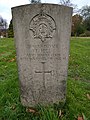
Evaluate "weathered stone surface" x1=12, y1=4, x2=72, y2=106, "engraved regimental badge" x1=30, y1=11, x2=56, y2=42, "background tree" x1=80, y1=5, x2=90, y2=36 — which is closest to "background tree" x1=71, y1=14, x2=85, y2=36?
"background tree" x1=80, y1=5, x2=90, y2=36

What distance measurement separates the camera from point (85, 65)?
748 cm

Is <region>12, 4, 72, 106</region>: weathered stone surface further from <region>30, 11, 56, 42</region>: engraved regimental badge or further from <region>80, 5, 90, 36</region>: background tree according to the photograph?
<region>80, 5, 90, 36</region>: background tree

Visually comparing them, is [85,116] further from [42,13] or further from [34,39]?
[42,13]

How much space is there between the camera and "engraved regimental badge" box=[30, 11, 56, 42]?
3283 millimetres

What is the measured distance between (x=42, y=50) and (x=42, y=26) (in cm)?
39

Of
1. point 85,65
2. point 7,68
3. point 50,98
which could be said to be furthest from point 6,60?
point 50,98

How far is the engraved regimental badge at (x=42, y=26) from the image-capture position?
10.8 feet

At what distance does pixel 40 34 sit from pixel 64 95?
122 cm

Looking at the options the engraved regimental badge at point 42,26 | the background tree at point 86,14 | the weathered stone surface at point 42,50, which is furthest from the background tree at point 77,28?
the engraved regimental badge at point 42,26

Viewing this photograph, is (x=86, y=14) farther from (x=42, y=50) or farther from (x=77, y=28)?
(x=42, y=50)

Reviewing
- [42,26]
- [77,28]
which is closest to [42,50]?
[42,26]

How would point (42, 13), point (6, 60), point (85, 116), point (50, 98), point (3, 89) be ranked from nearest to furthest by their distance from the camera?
1. point (42, 13)
2. point (85, 116)
3. point (50, 98)
4. point (3, 89)
5. point (6, 60)

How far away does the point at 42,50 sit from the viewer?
3443 millimetres

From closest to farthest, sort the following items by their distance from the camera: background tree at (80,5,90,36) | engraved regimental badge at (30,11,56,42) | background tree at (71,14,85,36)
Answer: engraved regimental badge at (30,11,56,42), background tree at (71,14,85,36), background tree at (80,5,90,36)
